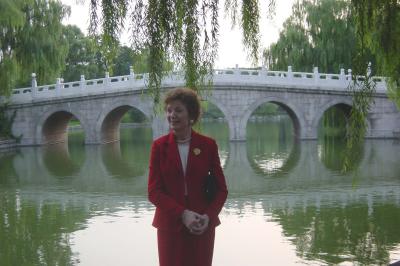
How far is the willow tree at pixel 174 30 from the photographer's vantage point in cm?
355

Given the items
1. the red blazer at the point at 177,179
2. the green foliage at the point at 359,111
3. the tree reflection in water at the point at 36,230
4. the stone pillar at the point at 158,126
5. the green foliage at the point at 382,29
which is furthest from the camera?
the stone pillar at the point at 158,126

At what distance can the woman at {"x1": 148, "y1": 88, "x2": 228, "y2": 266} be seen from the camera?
300cm

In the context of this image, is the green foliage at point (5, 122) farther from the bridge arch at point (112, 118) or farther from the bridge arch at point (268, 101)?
the bridge arch at point (268, 101)

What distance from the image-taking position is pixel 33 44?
21969 millimetres

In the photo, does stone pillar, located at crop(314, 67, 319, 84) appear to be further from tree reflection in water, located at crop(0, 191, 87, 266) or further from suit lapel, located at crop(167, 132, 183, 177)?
suit lapel, located at crop(167, 132, 183, 177)

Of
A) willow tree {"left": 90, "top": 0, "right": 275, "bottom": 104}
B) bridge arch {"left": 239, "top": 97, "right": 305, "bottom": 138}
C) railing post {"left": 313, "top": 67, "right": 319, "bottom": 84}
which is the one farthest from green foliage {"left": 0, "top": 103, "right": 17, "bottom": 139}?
willow tree {"left": 90, "top": 0, "right": 275, "bottom": 104}

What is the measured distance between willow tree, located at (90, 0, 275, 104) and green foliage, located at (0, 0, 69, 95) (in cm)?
1766

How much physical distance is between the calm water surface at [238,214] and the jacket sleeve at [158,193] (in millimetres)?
1400

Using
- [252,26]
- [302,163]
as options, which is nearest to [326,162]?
[302,163]

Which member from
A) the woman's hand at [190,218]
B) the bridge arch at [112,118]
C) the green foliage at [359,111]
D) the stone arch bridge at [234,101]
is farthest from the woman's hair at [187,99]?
the bridge arch at [112,118]

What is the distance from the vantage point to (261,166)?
14938 millimetres

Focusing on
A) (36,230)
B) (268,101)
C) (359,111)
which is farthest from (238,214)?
(268,101)

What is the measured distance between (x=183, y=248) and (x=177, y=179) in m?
0.36

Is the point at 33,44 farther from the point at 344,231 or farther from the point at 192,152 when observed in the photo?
the point at 192,152
